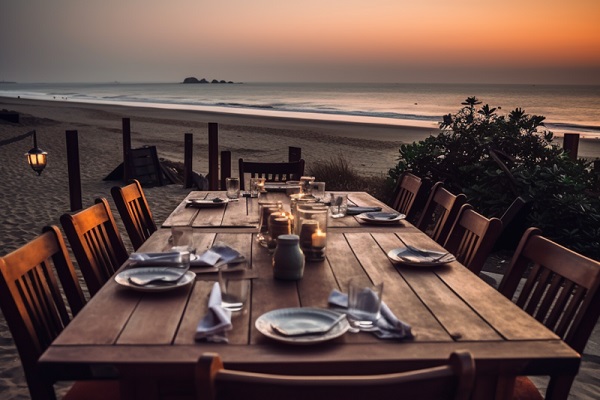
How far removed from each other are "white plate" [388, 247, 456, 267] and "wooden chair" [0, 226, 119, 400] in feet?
3.63

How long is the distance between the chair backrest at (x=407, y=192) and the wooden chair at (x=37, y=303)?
227cm

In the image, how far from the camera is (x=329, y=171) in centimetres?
816

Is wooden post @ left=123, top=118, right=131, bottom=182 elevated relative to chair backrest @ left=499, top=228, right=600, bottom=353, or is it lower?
lower

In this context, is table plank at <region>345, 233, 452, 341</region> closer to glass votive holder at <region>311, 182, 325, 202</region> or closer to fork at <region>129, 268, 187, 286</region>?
fork at <region>129, 268, 187, 286</region>

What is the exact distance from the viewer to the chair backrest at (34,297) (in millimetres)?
1695

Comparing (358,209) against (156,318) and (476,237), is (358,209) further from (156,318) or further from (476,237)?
(156,318)

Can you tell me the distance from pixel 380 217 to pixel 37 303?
6.00 feet

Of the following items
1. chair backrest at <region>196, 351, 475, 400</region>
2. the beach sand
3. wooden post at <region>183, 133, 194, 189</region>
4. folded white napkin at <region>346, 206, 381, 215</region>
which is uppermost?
chair backrest at <region>196, 351, 475, 400</region>

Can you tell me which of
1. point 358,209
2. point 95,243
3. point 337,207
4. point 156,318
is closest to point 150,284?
point 156,318

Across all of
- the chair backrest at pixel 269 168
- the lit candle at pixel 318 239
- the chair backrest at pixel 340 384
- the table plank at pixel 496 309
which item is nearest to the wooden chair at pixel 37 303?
the chair backrest at pixel 340 384

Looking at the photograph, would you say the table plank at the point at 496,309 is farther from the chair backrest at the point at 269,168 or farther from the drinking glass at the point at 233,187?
the chair backrest at the point at 269,168

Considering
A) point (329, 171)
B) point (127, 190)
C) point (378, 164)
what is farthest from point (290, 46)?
point (127, 190)

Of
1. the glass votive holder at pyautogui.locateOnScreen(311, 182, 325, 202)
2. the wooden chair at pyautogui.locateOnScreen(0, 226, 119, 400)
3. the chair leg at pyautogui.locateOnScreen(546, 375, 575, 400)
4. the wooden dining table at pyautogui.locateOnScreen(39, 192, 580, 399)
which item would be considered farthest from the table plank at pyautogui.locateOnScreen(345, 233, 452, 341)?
the wooden chair at pyautogui.locateOnScreen(0, 226, 119, 400)

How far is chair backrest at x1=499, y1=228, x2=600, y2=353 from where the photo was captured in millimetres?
1801
